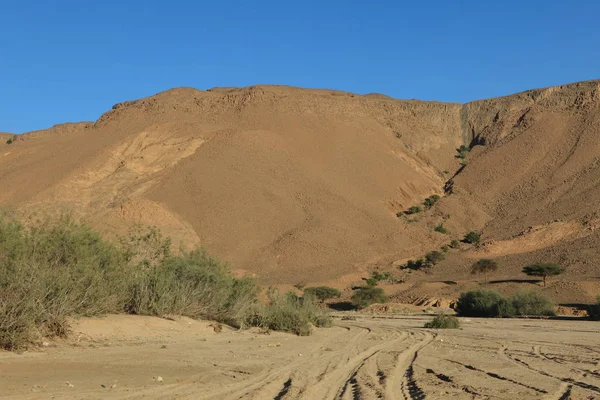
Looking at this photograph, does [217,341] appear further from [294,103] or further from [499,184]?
[294,103]

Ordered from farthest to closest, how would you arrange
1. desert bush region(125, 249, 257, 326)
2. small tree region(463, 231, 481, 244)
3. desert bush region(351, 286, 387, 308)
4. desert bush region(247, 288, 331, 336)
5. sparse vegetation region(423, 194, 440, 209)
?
sparse vegetation region(423, 194, 440, 209)
small tree region(463, 231, 481, 244)
desert bush region(351, 286, 387, 308)
desert bush region(247, 288, 331, 336)
desert bush region(125, 249, 257, 326)

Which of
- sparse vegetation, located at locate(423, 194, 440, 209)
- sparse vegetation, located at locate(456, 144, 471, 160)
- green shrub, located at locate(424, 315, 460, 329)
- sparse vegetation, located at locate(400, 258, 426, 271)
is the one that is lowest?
green shrub, located at locate(424, 315, 460, 329)

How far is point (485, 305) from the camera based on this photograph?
118 ft

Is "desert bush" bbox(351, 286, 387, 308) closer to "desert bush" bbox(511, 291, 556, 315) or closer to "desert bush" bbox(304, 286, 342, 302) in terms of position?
"desert bush" bbox(304, 286, 342, 302)

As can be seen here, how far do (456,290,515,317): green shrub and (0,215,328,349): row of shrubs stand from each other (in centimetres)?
1489

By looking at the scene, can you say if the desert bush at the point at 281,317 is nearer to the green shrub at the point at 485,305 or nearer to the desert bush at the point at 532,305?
the green shrub at the point at 485,305

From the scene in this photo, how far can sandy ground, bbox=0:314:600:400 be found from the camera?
8.63 m

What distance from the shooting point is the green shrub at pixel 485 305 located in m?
35.0

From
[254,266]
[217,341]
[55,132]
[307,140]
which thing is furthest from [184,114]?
[217,341]

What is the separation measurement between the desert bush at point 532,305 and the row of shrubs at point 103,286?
1538 centimetres

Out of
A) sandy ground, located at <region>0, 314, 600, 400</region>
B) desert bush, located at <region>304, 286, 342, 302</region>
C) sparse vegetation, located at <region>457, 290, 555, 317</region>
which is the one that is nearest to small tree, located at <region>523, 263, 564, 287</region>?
sparse vegetation, located at <region>457, 290, 555, 317</region>

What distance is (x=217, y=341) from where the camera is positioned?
612 inches

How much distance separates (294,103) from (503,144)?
28.3m

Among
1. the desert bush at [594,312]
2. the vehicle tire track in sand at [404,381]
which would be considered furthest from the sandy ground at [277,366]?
the desert bush at [594,312]
